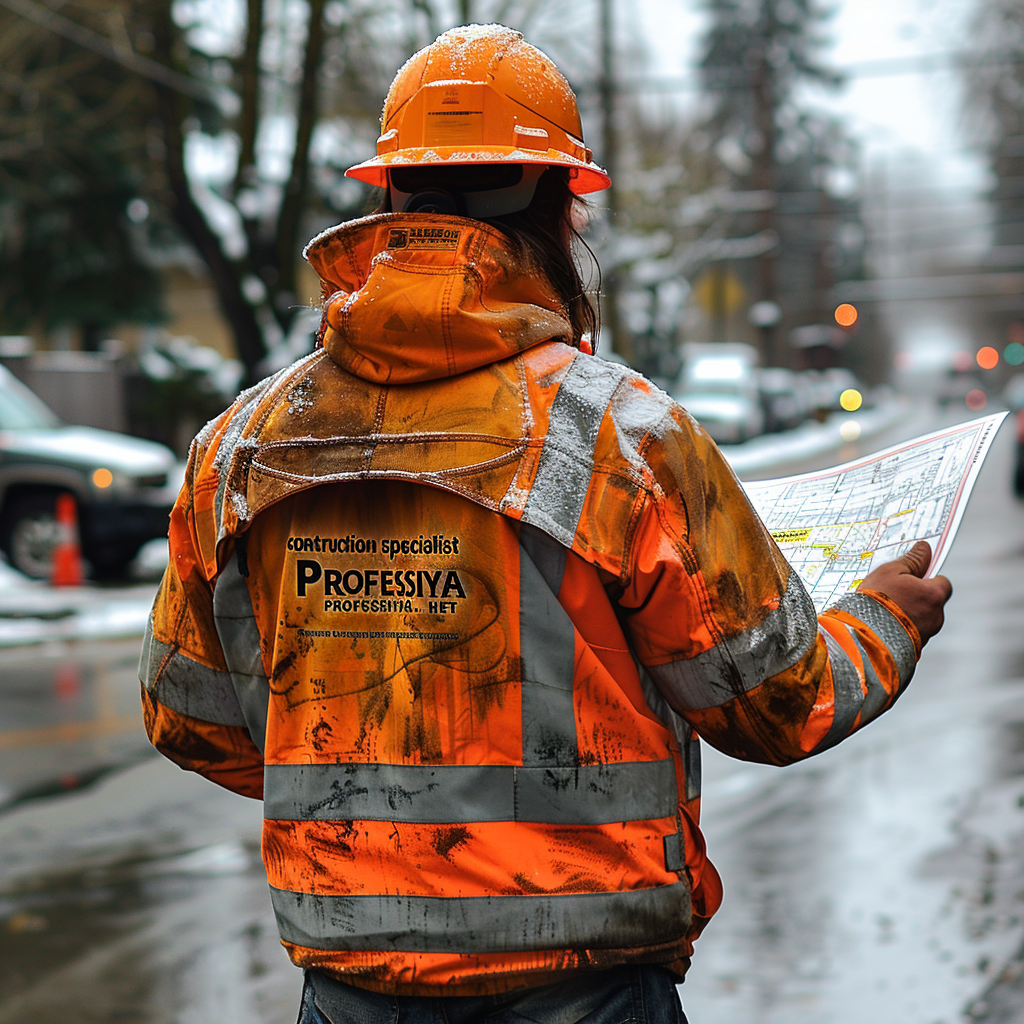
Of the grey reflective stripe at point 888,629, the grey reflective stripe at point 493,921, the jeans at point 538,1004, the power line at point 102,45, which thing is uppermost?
the power line at point 102,45

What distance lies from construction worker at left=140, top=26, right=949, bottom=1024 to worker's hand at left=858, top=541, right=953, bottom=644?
0.19m

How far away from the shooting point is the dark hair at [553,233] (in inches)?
68.2

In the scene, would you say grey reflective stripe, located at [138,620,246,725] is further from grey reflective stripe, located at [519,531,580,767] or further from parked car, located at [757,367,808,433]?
parked car, located at [757,367,808,433]

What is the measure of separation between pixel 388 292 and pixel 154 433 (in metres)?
21.4

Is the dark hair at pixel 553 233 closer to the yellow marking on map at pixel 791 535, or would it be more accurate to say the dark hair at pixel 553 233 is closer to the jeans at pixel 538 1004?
the yellow marking on map at pixel 791 535

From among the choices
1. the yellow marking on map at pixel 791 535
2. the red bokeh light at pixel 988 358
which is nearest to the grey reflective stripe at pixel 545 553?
the yellow marking on map at pixel 791 535

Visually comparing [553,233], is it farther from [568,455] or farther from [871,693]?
[871,693]

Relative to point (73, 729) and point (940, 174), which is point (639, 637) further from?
point (940, 174)

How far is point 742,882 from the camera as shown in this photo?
496 cm

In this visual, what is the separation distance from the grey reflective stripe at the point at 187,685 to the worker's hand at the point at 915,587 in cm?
88

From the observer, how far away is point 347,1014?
165cm

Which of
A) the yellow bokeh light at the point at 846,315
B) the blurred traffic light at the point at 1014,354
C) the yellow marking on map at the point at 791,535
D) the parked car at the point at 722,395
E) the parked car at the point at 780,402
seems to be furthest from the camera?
the yellow bokeh light at the point at 846,315

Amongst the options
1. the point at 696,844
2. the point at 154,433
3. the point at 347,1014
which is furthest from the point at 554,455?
the point at 154,433

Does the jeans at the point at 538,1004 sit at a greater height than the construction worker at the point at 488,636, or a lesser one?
lesser
